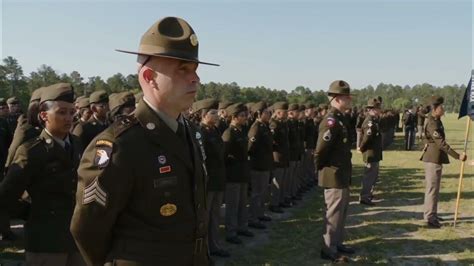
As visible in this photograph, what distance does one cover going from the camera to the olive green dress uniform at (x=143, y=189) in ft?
6.09

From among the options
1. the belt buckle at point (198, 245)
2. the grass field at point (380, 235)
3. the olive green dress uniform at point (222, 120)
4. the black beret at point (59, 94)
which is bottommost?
the grass field at point (380, 235)

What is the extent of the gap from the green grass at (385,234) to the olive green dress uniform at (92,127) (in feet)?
9.20

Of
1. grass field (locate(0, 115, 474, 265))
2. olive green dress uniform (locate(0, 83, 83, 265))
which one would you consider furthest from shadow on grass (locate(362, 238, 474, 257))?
olive green dress uniform (locate(0, 83, 83, 265))

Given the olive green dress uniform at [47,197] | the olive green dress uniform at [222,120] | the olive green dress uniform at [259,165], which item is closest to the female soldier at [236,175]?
the olive green dress uniform at [259,165]

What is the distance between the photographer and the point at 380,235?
739 centimetres

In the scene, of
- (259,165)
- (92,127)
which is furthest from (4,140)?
(259,165)

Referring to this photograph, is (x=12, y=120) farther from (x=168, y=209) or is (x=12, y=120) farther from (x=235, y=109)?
(x=168, y=209)

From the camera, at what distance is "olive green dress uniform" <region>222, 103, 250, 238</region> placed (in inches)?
278

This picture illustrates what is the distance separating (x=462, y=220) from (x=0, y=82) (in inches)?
1189

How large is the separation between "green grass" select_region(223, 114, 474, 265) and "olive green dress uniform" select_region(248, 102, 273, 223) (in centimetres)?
49

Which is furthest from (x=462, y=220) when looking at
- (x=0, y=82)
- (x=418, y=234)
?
(x=0, y=82)

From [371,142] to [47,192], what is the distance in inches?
318

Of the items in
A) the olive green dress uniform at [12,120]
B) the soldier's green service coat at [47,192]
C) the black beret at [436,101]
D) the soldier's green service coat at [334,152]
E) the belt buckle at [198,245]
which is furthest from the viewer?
the olive green dress uniform at [12,120]

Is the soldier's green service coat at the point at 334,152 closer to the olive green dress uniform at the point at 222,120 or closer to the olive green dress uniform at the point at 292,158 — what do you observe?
the olive green dress uniform at the point at 222,120
